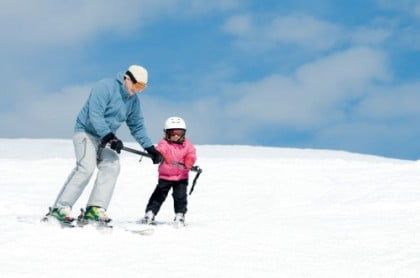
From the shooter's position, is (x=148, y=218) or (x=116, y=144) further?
(x=148, y=218)

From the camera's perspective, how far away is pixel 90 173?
6.20 m

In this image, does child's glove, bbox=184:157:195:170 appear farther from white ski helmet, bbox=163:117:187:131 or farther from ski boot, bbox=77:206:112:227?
ski boot, bbox=77:206:112:227

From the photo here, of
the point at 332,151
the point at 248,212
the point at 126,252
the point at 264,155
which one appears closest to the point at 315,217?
the point at 248,212

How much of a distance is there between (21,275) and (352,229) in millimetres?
3851

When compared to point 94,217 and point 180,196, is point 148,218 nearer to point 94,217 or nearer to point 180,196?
point 180,196

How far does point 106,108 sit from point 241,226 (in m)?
1.97

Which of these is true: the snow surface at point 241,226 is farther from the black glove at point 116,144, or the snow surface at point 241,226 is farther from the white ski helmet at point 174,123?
the white ski helmet at point 174,123

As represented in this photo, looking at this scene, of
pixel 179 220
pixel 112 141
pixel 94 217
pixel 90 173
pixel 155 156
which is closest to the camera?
pixel 112 141

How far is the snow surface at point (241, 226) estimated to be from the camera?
15.4ft

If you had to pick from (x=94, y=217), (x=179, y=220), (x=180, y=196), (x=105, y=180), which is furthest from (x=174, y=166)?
(x=94, y=217)

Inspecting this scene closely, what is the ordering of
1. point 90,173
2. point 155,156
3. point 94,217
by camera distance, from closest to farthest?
point 94,217
point 90,173
point 155,156

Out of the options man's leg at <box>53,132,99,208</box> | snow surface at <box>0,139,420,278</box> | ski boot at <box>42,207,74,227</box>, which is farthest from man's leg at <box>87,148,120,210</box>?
snow surface at <box>0,139,420,278</box>

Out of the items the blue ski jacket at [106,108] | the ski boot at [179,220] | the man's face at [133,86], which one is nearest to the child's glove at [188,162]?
the ski boot at [179,220]

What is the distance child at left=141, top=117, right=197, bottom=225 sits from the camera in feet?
22.6
